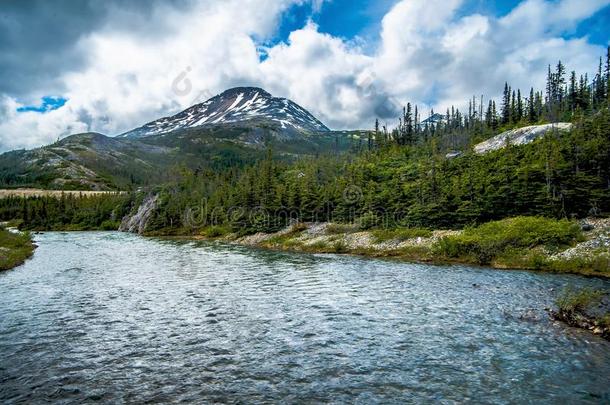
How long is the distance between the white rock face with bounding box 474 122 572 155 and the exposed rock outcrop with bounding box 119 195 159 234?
113698mm

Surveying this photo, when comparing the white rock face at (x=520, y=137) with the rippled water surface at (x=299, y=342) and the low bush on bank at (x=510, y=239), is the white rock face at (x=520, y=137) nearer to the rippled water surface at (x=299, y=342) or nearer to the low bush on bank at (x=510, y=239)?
the low bush on bank at (x=510, y=239)

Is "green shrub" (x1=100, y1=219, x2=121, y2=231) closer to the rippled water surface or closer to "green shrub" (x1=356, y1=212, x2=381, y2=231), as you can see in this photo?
"green shrub" (x1=356, y1=212, x2=381, y2=231)

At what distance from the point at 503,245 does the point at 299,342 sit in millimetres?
36988

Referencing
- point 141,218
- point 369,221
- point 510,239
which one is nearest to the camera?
point 510,239

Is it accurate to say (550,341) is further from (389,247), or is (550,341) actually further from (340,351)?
(389,247)

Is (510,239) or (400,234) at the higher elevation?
(510,239)

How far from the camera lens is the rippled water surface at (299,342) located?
50.7ft

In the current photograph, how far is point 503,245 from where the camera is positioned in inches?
1934

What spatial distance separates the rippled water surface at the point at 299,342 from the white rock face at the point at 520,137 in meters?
71.2

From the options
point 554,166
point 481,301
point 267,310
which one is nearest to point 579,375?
point 481,301

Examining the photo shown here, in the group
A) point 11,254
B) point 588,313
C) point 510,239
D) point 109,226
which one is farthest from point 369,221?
point 109,226

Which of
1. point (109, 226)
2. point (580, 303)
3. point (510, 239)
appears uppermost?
point (510, 239)

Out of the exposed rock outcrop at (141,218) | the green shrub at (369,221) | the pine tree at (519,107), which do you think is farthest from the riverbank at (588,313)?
the exposed rock outcrop at (141,218)

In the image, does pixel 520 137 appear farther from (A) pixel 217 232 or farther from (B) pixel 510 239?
(A) pixel 217 232
